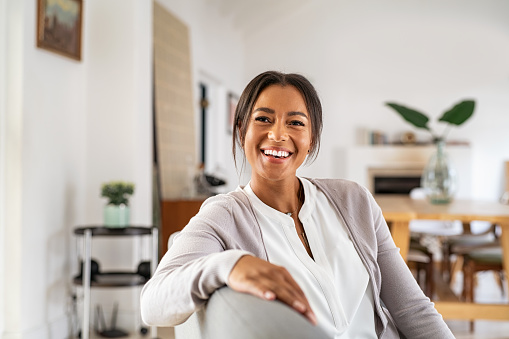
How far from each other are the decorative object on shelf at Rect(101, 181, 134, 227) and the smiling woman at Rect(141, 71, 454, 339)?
7.23 ft

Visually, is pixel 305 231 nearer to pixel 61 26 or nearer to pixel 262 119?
pixel 262 119

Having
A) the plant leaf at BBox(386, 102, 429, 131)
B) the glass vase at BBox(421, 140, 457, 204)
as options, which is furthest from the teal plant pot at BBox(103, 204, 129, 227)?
the glass vase at BBox(421, 140, 457, 204)

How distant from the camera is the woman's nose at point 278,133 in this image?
125 cm

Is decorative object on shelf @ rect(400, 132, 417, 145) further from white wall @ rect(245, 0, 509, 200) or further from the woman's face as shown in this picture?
the woman's face

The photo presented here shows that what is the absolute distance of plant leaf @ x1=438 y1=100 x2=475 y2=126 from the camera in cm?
400

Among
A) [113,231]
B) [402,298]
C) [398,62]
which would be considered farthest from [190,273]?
[398,62]

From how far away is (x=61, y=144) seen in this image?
11.8 ft

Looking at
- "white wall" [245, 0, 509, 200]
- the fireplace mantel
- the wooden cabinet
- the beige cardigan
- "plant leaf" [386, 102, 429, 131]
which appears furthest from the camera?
the fireplace mantel

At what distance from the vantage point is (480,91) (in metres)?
8.32

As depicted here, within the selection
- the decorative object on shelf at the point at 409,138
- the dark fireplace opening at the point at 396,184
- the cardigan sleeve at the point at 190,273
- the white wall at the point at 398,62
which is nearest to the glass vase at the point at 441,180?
the cardigan sleeve at the point at 190,273

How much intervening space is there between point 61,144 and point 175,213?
4.03 feet

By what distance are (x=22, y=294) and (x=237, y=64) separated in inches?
222

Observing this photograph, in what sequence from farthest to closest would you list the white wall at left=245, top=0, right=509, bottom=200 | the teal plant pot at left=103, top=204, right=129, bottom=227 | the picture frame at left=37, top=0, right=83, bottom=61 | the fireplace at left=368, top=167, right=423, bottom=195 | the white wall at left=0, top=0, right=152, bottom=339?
1. the fireplace at left=368, top=167, right=423, bottom=195
2. the white wall at left=245, top=0, right=509, bottom=200
3. the teal plant pot at left=103, top=204, right=129, bottom=227
4. the picture frame at left=37, top=0, right=83, bottom=61
5. the white wall at left=0, top=0, right=152, bottom=339

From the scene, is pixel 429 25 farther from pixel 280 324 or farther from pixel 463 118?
pixel 280 324
